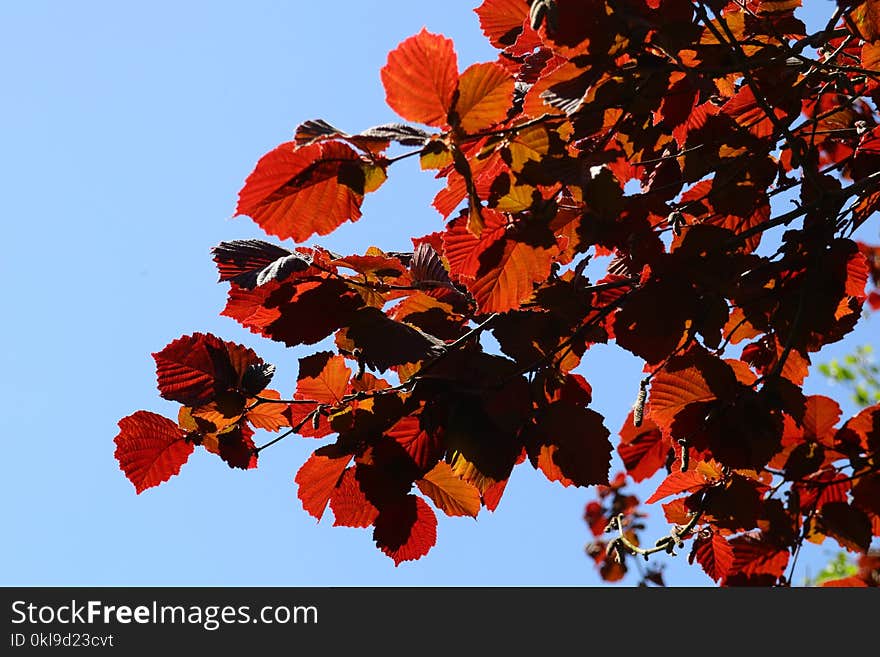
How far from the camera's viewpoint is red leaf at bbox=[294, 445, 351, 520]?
1734 millimetres

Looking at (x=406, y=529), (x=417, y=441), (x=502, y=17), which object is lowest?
(x=406, y=529)

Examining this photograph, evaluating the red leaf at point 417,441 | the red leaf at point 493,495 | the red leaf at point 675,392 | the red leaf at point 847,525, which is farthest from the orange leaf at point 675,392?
the red leaf at point 847,525

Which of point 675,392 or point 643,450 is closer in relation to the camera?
point 675,392

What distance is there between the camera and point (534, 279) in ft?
5.34

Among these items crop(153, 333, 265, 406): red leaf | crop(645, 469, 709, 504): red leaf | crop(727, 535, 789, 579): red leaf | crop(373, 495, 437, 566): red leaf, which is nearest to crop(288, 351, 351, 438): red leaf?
crop(153, 333, 265, 406): red leaf

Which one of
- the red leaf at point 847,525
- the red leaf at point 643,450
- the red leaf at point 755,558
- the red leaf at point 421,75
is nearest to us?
the red leaf at point 421,75

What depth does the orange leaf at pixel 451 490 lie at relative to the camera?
1.79m

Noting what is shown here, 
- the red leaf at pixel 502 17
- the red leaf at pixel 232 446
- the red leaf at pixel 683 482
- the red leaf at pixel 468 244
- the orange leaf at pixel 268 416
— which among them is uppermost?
the red leaf at pixel 502 17

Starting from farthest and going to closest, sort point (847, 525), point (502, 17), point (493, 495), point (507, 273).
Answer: point (847, 525) < point (502, 17) < point (493, 495) < point (507, 273)

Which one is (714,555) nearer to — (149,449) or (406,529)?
(406,529)

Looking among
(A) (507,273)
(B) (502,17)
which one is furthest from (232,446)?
(B) (502,17)

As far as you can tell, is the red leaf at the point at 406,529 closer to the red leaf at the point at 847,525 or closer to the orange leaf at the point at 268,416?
the orange leaf at the point at 268,416

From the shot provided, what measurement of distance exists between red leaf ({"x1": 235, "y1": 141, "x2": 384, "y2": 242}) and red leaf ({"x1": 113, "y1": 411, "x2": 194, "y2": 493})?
1.98ft

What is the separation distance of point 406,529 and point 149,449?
0.62 meters
